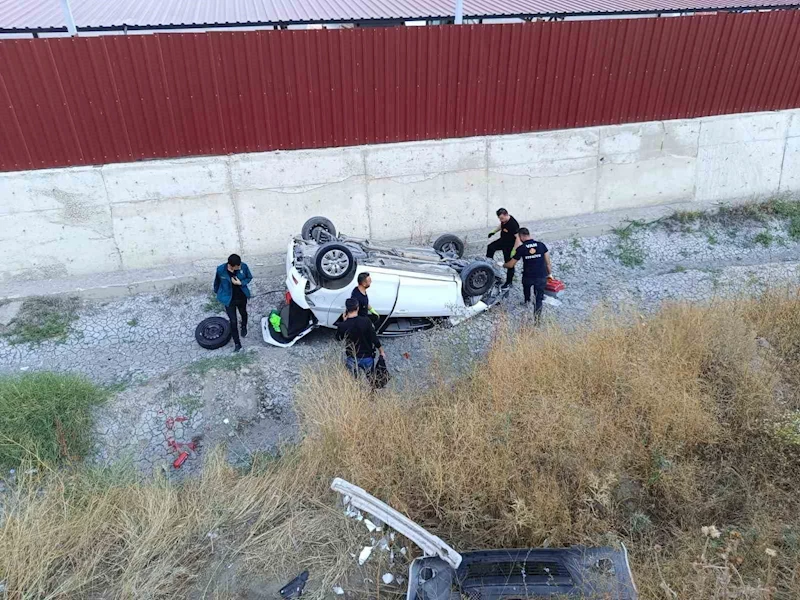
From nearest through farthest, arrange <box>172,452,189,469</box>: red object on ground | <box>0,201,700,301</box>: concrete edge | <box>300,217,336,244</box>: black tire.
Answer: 1. <box>172,452,189,469</box>: red object on ground
2. <box>300,217,336,244</box>: black tire
3. <box>0,201,700,301</box>: concrete edge

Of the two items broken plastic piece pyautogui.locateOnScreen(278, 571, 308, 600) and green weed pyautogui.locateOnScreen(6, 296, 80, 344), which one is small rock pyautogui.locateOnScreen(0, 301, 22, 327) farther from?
broken plastic piece pyautogui.locateOnScreen(278, 571, 308, 600)

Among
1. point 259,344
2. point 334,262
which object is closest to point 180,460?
point 259,344

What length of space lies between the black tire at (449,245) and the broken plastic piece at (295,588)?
5.58 metres

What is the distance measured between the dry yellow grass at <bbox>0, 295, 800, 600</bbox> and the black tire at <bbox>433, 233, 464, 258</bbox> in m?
3.25

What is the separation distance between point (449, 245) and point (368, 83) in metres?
2.93

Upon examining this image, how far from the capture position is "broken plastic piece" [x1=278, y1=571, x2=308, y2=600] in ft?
13.2

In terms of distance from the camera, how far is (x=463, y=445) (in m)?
4.87

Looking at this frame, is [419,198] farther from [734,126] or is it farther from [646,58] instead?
[734,126]

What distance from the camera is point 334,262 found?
6754 mm

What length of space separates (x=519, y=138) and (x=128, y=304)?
23.1ft

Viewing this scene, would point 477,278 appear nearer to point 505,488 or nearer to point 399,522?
point 505,488

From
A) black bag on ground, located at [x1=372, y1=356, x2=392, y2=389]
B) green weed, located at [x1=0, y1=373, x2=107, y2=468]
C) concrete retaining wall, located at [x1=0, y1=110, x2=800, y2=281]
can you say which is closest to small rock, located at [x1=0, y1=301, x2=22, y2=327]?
concrete retaining wall, located at [x1=0, y1=110, x2=800, y2=281]

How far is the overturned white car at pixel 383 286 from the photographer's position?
677 centimetres

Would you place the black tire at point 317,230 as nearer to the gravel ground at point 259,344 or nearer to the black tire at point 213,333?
the gravel ground at point 259,344
